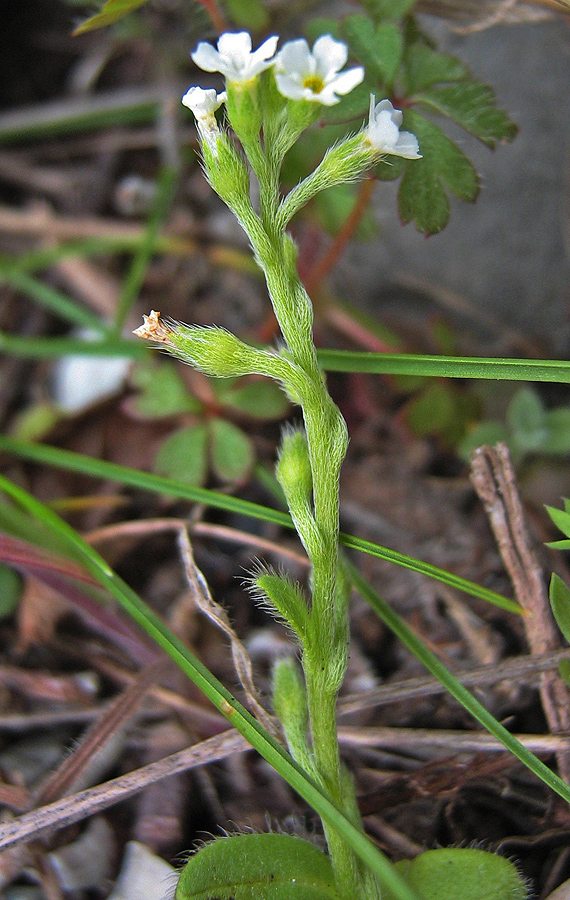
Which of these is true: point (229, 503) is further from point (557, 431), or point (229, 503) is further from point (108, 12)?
point (108, 12)

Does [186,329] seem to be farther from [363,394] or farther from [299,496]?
[363,394]

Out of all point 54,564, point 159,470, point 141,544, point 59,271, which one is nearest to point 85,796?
point 54,564

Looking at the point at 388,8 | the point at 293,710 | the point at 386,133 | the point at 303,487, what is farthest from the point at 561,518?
the point at 388,8

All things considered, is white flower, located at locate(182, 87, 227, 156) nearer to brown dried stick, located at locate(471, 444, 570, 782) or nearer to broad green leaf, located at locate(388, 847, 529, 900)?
brown dried stick, located at locate(471, 444, 570, 782)

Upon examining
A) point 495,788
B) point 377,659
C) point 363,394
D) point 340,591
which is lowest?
point 495,788

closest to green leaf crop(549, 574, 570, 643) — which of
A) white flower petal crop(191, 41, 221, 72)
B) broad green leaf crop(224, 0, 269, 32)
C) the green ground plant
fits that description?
the green ground plant

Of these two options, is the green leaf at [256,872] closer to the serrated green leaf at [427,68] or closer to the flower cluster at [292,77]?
→ the flower cluster at [292,77]

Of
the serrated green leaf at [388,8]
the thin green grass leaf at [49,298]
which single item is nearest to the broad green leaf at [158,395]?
the thin green grass leaf at [49,298]
